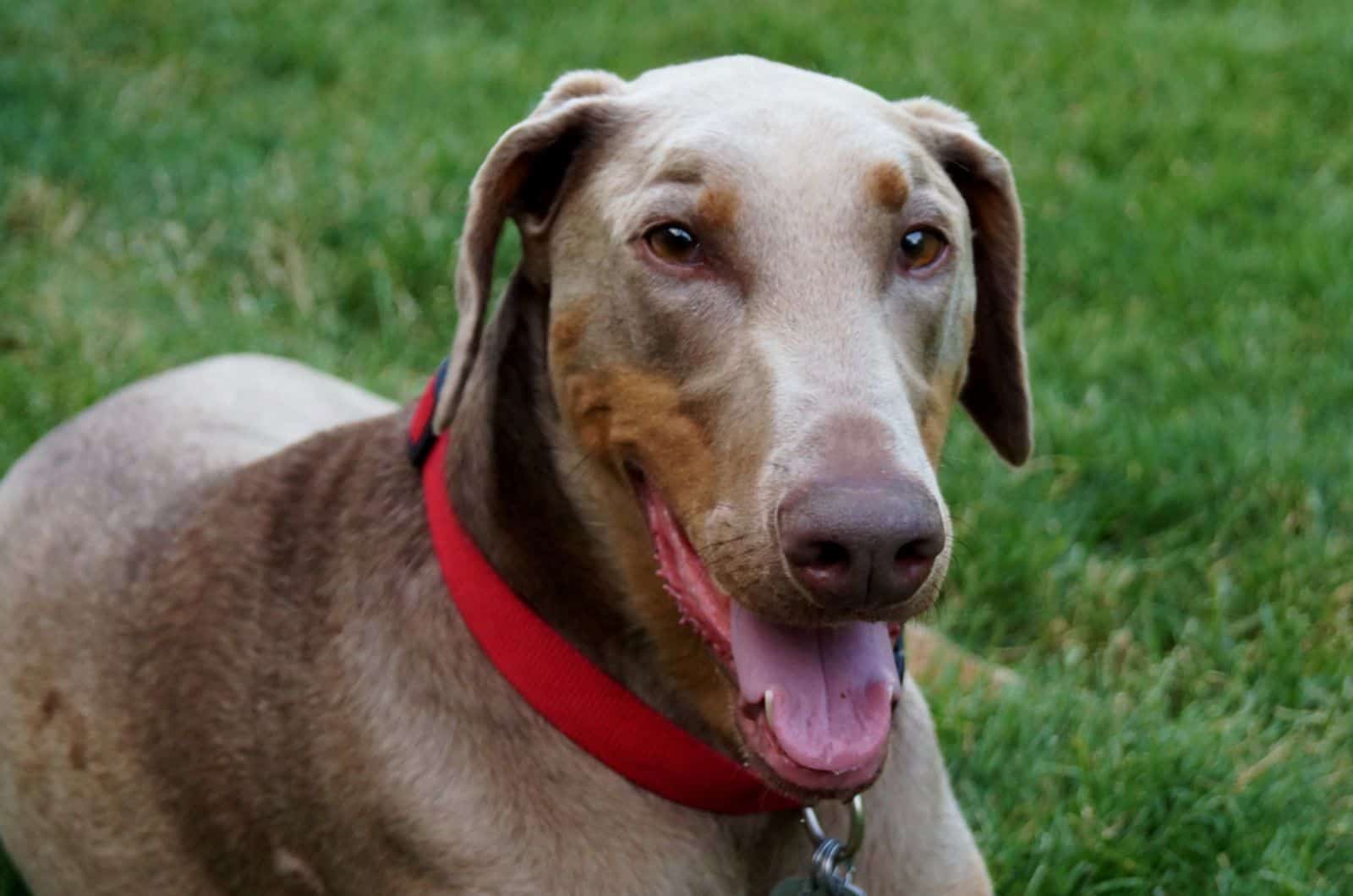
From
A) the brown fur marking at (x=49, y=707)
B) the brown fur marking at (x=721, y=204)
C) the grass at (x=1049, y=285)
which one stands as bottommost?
the grass at (x=1049, y=285)

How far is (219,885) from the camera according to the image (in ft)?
12.0

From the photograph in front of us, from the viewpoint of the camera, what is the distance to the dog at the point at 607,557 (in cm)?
291

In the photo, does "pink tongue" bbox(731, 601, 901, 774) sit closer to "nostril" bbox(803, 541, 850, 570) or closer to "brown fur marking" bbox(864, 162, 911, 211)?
"nostril" bbox(803, 541, 850, 570)

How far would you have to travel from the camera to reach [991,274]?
362 cm

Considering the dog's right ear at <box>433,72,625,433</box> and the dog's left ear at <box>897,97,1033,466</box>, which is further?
the dog's left ear at <box>897,97,1033,466</box>

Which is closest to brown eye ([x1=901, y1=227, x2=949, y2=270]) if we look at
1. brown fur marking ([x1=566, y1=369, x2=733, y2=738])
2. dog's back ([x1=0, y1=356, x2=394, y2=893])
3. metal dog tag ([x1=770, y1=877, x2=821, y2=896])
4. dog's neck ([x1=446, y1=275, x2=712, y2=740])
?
brown fur marking ([x1=566, y1=369, x2=733, y2=738])

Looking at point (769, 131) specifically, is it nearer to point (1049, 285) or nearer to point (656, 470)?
point (656, 470)

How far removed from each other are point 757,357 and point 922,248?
42cm

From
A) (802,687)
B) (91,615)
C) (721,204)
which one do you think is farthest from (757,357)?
(91,615)

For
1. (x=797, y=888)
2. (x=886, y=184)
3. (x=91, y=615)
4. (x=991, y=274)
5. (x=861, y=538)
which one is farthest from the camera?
(x=91, y=615)

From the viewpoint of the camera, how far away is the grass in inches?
169

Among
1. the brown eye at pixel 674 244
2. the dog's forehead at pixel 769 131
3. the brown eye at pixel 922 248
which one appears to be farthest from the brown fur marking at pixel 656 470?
the brown eye at pixel 922 248

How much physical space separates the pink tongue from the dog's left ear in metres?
0.86

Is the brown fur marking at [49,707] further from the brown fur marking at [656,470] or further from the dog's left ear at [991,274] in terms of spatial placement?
the dog's left ear at [991,274]
